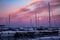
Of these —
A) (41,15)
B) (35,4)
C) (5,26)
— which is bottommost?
(5,26)

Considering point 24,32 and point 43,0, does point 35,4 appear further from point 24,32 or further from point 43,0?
point 24,32

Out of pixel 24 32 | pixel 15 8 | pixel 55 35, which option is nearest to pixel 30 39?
pixel 24 32

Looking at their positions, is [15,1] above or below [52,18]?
above

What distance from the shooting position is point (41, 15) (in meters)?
2.56

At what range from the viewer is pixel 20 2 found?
2529 millimetres

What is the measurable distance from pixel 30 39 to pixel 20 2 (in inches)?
27.7

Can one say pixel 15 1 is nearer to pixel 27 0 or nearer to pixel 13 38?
pixel 27 0

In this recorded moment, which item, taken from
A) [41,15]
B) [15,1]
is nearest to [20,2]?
[15,1]

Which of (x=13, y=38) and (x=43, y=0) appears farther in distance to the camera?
(x=43, y=0)

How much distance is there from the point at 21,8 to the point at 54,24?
0.68 metres

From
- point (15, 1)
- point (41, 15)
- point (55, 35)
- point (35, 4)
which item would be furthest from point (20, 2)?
point (55, 35)

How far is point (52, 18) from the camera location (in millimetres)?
2557

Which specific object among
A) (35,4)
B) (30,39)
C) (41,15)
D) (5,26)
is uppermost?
(35,4)

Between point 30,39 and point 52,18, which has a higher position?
point 52,18
